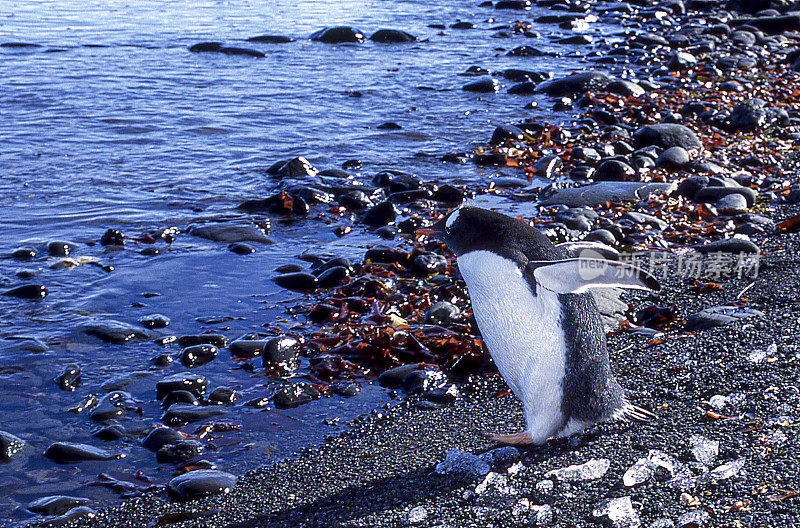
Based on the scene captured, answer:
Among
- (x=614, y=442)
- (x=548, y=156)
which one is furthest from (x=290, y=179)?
(x=614, y=442)

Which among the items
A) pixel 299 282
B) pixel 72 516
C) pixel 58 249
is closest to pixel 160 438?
pixel 72 516

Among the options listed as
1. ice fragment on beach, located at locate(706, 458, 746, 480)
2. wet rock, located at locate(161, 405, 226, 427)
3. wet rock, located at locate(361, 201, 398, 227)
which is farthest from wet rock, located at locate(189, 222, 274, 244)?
ice fragment on beach, located at locate(706, 458, 746, 480)

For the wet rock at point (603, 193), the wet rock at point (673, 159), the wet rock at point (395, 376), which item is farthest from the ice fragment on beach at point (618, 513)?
the wet rock at point (673, 159)

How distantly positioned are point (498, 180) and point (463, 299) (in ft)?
10.0

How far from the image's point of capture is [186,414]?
428cm

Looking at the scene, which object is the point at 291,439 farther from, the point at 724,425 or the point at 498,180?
the point at 498,180

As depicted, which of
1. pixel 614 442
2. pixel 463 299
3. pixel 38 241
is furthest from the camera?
pixel 38 241

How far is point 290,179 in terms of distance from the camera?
27.9 ft

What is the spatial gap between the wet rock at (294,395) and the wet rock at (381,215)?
291cm

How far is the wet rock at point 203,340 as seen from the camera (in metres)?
5.07

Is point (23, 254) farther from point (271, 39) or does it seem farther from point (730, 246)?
point (271, 39)

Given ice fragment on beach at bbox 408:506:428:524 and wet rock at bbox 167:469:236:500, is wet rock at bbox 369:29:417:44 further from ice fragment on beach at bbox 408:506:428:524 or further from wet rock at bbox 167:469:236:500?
ice fragment on beach at bbox 408:506:428:524

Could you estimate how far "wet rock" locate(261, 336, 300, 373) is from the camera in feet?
15.9

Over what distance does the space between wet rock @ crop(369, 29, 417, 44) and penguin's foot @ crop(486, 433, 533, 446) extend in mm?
14070
